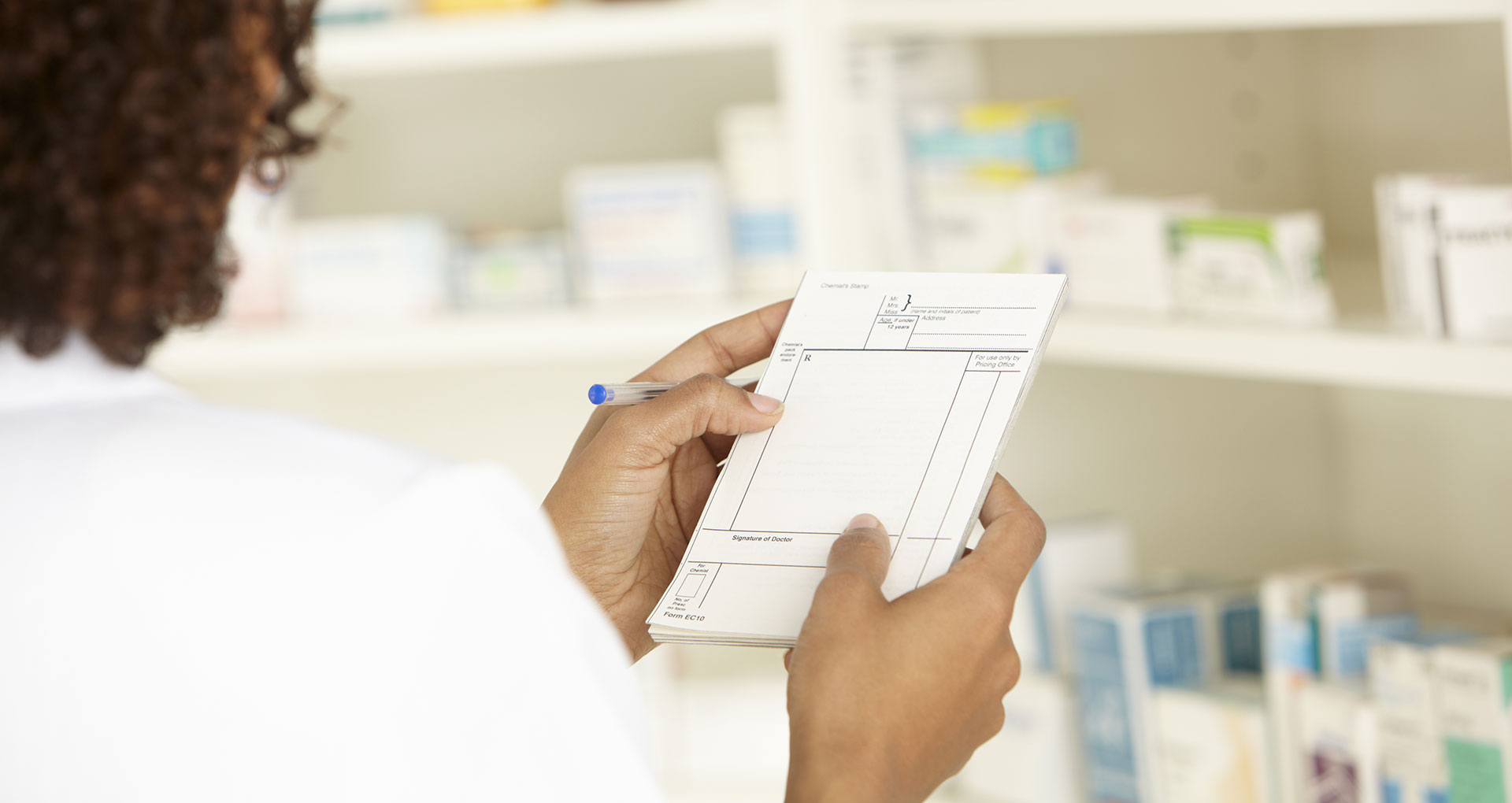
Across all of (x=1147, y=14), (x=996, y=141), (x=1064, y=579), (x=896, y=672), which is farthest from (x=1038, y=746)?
(x=896, y=672)

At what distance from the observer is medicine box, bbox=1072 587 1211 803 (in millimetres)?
1386

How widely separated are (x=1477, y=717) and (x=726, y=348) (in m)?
0.66

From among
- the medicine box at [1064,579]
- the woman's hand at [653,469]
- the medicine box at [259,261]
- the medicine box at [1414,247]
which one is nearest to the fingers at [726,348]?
the woman's hand at [653,469]

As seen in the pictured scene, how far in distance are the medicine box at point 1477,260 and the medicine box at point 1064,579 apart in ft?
1.79

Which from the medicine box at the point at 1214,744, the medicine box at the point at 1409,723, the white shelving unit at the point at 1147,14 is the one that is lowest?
the medicine box at the point at 1214,744

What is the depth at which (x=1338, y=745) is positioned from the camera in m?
1.24

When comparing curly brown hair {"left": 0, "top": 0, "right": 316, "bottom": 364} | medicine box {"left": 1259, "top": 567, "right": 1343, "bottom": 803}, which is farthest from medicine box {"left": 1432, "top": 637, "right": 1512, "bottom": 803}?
curly brown hair {"left": 0, "top": 0, "right": 316, "bottom": 364}

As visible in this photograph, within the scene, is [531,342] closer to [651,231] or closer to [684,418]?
[651,231]

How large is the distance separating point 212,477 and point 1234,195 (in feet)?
4.43

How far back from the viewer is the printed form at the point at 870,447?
71 centimetres

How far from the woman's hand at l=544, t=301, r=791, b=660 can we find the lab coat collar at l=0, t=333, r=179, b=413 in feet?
1.09

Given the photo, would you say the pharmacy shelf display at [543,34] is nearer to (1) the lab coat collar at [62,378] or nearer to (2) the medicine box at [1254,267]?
(2) the medicine box at [1254,267]

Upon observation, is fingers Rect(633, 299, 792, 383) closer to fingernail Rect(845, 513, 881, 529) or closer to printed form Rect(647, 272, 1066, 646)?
printed form Rect(647, 272, 1066, 646)

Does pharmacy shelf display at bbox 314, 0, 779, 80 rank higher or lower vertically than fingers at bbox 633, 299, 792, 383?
higher
